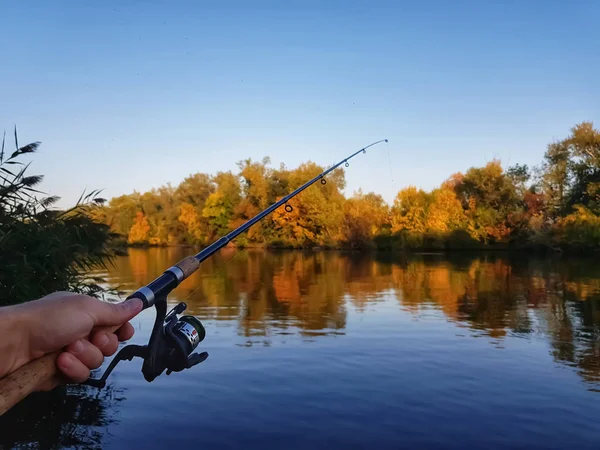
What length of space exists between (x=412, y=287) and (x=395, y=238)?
3666 centimetres

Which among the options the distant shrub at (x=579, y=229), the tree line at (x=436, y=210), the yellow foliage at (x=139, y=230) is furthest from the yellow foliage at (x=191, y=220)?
the distant shrub at (x=579, y=229)

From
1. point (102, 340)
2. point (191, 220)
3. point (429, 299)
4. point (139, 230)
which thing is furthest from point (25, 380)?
point (139, 230)

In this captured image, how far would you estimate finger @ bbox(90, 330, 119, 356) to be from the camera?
1917mm

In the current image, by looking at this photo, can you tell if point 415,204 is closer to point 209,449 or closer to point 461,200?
point 461,200

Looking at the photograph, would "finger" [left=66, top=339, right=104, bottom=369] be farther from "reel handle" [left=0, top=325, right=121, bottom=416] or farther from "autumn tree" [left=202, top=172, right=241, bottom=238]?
"autumn tree" [left=202, top=172, right=241, bottom=238]

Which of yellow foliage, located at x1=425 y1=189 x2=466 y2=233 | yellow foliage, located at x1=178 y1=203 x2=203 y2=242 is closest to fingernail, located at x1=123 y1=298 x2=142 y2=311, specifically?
yellow foliage, located at x1=425 y1=189 x2=466 y2=233

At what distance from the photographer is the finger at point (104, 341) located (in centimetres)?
192

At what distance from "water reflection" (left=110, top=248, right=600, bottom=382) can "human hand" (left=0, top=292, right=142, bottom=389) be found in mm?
10283

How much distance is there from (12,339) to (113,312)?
0.39 m

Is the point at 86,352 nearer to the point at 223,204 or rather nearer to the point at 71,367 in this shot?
the point at 71,367

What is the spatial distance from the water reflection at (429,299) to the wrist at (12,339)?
10.6 metres

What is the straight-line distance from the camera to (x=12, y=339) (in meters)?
1.56

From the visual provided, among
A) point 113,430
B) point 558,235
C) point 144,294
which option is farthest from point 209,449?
point 558,235

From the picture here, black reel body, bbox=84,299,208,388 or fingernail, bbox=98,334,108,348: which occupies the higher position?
fingernail, bbox=98,334,108,348
